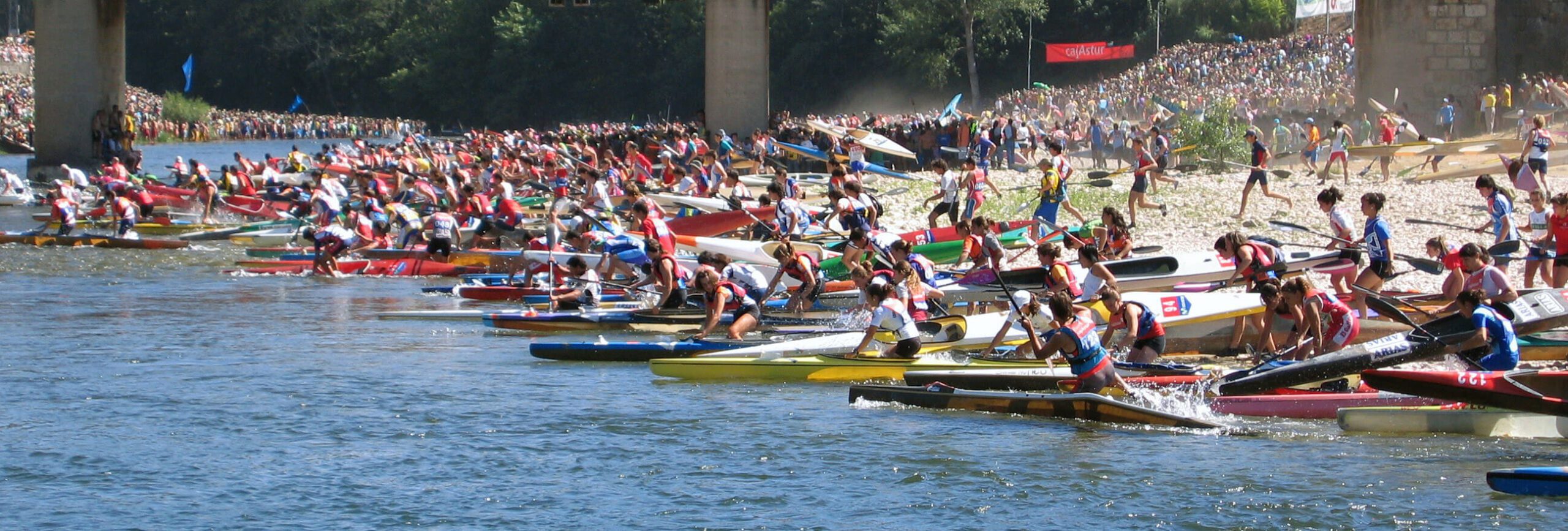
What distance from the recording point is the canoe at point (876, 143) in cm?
3206

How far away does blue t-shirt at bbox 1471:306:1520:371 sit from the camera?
1117 centimetres

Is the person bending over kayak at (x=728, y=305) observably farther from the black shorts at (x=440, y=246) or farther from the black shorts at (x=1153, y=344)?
the black shorts at (x=440, y=246)

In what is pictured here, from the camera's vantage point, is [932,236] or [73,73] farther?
[73,73]

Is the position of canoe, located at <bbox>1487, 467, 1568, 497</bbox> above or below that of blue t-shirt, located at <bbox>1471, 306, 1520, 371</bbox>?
below

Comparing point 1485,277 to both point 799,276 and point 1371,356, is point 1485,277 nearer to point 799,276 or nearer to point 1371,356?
point 1371,356

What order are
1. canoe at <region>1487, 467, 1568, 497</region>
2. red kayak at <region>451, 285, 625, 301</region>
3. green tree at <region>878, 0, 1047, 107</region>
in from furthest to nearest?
green tree at <region>878, 0, 1047, 107</region>
red kayak at <region>451, 285, 625, 301</region>
canoe at <region>1487, 467, 1568, 497</region>

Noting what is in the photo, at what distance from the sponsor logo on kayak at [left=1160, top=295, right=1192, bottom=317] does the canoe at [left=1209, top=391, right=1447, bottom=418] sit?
2101 millimetres

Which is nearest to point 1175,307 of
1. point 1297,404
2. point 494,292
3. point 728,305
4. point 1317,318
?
point 1317,318

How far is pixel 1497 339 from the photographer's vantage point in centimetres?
1118

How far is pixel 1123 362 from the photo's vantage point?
42.7 ft

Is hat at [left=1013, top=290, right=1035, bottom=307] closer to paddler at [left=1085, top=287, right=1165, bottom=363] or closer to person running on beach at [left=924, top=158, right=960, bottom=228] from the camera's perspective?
paddler at [left=1085, top=287, right=1165, bottom=363]

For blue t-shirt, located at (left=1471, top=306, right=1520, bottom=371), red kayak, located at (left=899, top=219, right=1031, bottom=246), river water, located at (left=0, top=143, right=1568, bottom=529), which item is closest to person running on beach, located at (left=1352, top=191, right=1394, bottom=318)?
river water, located at (left=0, top=143, right=1568, bottom=529)

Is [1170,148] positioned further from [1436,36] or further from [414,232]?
[414,232]

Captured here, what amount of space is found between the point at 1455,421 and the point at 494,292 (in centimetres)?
1143
